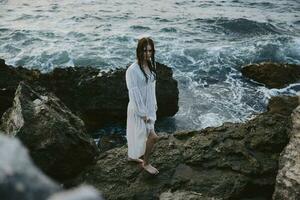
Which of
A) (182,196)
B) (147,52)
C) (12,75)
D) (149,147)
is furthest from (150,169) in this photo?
(12,75)

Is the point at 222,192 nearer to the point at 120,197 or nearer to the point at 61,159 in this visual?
the point at 120,197

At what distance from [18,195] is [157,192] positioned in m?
2.78

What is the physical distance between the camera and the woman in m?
5.17

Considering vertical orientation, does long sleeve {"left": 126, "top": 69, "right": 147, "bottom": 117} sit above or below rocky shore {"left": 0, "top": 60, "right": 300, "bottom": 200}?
above

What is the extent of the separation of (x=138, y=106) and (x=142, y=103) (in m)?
0.06

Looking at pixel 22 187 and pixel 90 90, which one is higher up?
pixel 22 187

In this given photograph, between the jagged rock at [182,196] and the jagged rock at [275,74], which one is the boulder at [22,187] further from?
the jagged rock at [275,74]

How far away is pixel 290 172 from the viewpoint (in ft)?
14.9

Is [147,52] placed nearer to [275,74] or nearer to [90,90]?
[90,90]

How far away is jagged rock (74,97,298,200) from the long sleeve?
80 centimetres

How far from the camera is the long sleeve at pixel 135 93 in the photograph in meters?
5.18

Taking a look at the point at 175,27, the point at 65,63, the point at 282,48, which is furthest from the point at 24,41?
the point at 282,48

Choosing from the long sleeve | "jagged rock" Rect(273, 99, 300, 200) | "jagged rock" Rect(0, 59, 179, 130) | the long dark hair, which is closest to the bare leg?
the long sleeve

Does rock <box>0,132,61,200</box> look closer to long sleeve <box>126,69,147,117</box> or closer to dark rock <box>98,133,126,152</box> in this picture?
long sleeve <box>126,69,147,117</box>
